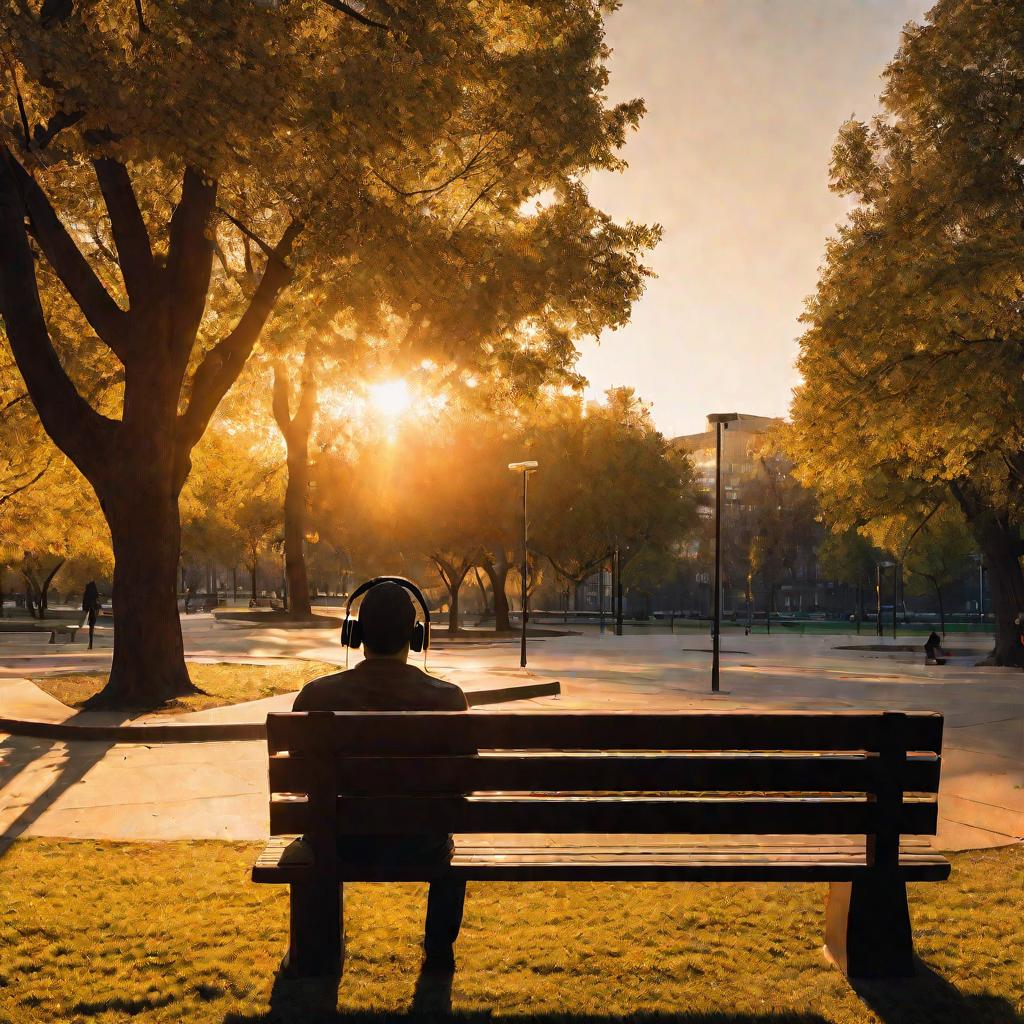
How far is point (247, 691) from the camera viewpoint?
15.3m

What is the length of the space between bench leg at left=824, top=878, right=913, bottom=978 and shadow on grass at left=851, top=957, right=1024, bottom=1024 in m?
0.05

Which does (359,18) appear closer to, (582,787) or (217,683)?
(217,683)

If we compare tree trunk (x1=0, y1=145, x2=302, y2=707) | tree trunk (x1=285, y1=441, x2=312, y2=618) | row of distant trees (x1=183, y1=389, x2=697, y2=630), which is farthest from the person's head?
tree trunk (x1=285, y1=441, x2=312, y2=618)

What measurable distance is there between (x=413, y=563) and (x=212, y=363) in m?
44.1

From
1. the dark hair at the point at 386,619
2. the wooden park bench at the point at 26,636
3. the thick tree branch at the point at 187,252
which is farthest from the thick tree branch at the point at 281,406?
the dark hair at the point at 386,619

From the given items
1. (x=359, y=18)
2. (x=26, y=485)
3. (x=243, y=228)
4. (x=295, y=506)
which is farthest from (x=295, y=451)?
(x=359, y=18)

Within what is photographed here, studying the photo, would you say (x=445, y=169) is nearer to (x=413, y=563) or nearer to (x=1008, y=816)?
(x=1008, y=816)

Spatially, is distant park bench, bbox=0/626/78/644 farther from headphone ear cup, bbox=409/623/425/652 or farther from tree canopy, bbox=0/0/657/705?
headphone ear cup, bbox=409/623/425/652

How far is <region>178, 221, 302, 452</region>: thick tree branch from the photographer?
14805mm

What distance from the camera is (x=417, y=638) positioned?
184 inches

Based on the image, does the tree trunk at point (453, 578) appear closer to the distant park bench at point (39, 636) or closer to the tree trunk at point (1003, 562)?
the distant park bench at point (39, 636)

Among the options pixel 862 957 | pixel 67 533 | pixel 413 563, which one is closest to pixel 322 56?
pixel 862 957

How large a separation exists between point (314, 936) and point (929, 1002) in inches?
91.6

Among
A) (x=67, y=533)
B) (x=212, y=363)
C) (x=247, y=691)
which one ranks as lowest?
(x=247, y=691)
